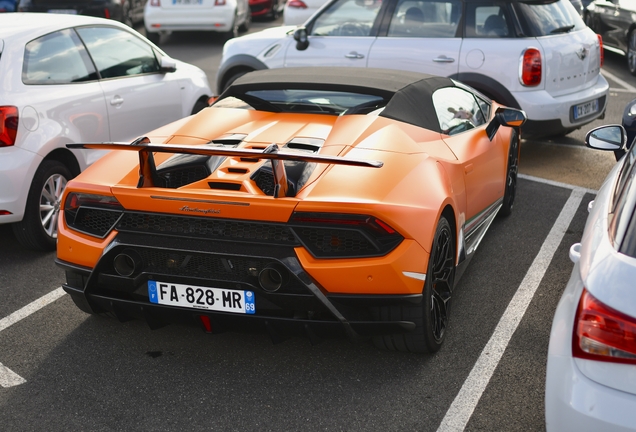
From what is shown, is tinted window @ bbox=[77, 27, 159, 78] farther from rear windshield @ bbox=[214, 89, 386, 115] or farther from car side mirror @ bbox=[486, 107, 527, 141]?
car side mirror @ bbox=[486, 107, 527, 141]

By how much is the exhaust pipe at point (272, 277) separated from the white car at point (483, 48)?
15.9ft

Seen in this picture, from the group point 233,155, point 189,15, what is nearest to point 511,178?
point 233,155

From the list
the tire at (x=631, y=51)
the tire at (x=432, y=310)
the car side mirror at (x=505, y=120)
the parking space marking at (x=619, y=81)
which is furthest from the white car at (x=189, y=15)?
the tire at (x=432, y=310)

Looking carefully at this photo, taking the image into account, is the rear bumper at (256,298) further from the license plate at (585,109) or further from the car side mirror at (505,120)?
the license plate at (585,109)

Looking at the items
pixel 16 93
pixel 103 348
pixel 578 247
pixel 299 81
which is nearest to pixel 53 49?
pixel 16 93

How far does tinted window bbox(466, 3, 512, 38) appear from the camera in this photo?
790 cm

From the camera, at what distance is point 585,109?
7.98 meters

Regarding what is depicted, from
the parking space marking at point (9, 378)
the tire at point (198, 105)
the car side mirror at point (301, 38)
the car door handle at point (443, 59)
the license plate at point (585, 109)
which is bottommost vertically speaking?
the license plate at point (585, 109)

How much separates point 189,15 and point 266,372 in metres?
13.0

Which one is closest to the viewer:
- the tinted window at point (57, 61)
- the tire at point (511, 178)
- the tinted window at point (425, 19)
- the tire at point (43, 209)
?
the tire at point (43, 209)

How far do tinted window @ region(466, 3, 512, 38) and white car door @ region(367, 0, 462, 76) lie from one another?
12 centimetres

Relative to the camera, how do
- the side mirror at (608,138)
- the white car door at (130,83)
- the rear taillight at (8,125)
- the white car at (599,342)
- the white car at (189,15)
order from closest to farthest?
the white car at (599,342) → the side mirror at (608,138) → the rear taillight at (8,125) → the white car door at (130,83) → the white car at (189,15)

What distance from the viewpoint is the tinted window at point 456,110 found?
4.91 metres

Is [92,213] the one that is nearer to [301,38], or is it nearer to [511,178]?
[511,178]
